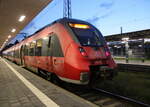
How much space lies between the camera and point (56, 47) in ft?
21.6

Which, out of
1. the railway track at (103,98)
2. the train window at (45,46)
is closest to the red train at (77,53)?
the train window at (45,46)

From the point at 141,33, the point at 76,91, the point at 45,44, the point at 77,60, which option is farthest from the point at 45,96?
the point at 141,33

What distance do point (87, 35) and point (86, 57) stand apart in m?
1.10

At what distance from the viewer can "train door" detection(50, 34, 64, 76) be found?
20.2 feet

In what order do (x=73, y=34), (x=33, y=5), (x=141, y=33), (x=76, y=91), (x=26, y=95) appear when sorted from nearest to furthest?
1. (x=26, y=95)
2. (x=73, y=34)
3. (x=76, y=91)
4. (x=33, y=5)
5. (x=141, y=33)

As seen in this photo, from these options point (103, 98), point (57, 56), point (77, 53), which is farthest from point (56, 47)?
point (103, 98)

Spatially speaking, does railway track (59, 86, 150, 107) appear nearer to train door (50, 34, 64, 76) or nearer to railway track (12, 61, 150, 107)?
Result: railway track (12, 61, 150, 107)

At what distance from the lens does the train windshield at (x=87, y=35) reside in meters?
6.30

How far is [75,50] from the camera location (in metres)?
5.81

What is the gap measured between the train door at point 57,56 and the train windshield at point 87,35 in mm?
770

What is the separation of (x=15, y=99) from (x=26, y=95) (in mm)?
419

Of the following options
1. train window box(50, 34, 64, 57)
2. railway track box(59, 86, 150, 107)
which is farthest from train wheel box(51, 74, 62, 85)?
train window box(50, 34, 64, 57)

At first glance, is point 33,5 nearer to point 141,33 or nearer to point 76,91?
point 76,91

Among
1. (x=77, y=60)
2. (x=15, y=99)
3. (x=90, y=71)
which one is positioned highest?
(x=77, y=60)
